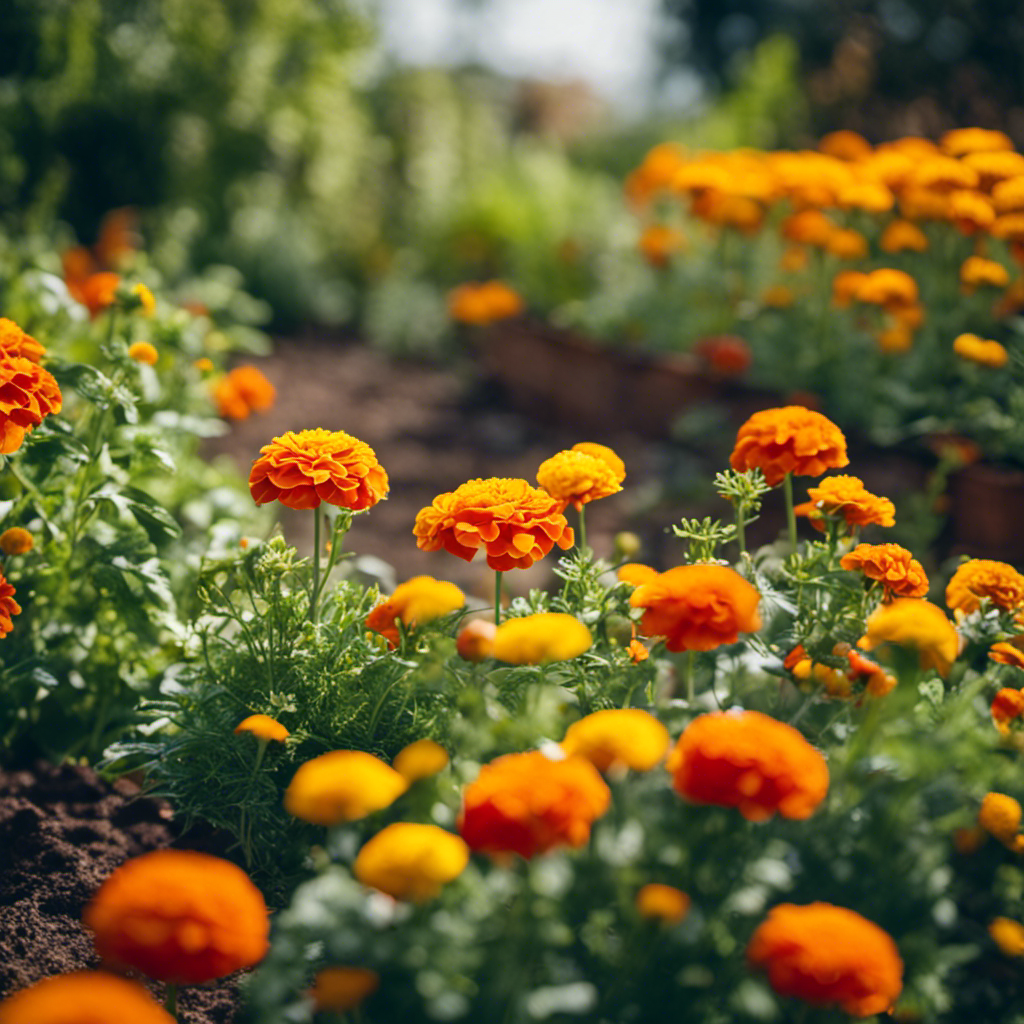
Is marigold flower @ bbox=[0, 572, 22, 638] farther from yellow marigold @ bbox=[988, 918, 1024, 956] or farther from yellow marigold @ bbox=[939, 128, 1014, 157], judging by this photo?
yellow marigold @ bbox=[939, 128, 1014, 157]

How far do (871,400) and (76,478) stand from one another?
260cm

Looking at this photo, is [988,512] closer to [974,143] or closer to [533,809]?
[974,143]

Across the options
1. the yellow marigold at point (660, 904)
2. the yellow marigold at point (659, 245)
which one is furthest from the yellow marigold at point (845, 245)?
the yellow marigold at point (660, 904)

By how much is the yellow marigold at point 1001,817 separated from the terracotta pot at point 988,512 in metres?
1.97

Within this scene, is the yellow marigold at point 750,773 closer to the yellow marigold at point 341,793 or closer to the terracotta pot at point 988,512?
the yellow marigold at point 341,793

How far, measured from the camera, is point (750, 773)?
92 cm

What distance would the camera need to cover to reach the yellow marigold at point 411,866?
87 cm

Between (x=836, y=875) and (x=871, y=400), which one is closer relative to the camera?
(x=836, y=875)

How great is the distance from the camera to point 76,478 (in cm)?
178

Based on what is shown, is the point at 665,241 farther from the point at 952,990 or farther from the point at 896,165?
the point at 952,990

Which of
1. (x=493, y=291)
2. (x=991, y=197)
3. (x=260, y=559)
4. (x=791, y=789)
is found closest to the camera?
(x=791, y=789)

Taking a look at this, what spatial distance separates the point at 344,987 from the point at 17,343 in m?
1.16

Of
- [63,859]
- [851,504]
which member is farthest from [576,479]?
[63,859]

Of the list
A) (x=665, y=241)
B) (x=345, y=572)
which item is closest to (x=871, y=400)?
(x=665, y=241)
